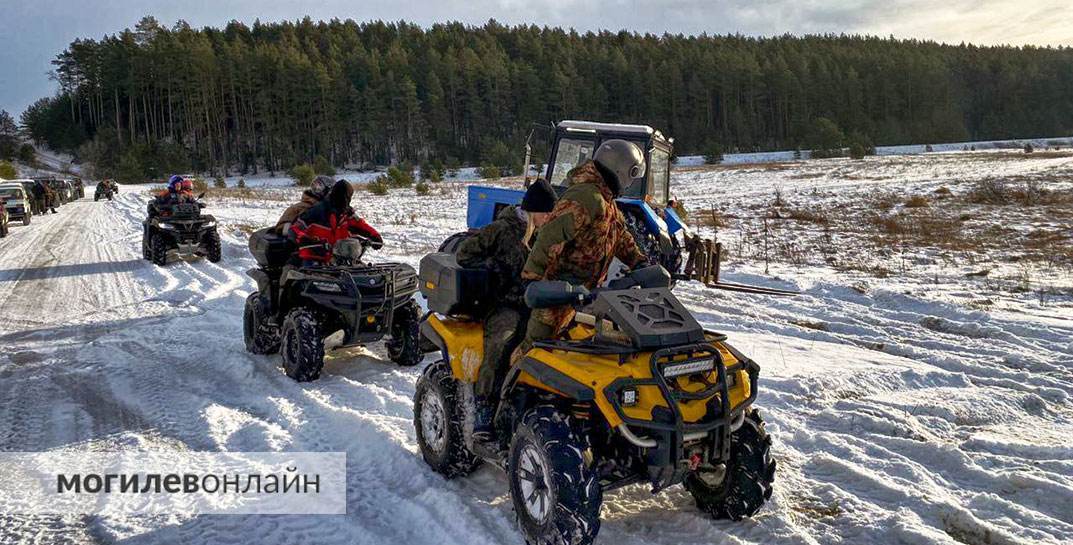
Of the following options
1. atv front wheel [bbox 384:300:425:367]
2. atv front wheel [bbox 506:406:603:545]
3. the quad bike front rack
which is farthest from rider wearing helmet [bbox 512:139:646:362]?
the quad bike front rack

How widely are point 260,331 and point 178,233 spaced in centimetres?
769

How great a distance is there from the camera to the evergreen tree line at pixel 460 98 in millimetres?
73875

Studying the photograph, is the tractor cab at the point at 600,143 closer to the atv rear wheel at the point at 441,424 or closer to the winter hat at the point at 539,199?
the atv rear wheel at the point at 441,424

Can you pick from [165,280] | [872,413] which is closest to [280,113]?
[165,280]

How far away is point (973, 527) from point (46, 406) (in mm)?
6180

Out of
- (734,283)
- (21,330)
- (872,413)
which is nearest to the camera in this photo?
(872,413)

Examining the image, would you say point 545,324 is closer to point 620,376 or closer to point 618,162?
point 620,376

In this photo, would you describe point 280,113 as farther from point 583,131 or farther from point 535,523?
point 535,523

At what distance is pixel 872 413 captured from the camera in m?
4.96

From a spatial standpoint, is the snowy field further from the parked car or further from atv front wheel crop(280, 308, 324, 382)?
the parked car

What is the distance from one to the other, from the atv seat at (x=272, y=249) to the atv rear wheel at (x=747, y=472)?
502 cm

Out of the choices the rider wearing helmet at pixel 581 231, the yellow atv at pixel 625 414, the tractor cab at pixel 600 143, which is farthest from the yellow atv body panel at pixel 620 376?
the tractor cab at pixel 600 143

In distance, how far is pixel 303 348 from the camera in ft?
19.7

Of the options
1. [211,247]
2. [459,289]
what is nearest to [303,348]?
[459,289]
